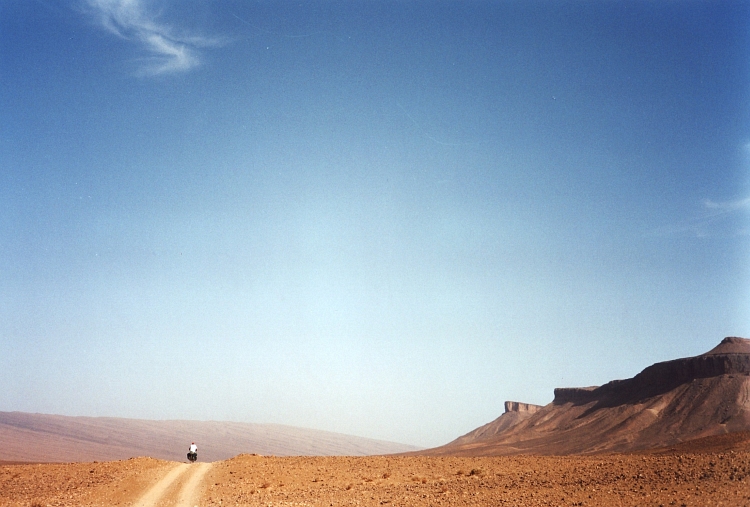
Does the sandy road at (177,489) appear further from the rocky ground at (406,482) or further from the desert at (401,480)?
the rocky ground at (406,482)

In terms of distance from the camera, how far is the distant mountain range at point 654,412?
273 feet

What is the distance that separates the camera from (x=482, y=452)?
97.4 metres

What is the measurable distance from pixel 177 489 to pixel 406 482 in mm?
11107

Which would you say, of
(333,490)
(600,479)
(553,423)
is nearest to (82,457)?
(553,423)

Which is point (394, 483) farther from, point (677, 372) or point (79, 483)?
point (677, 372)

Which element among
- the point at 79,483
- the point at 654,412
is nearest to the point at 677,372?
the point at 654,412

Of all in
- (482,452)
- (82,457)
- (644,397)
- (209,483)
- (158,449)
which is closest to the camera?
(209,483)

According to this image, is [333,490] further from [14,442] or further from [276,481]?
[14,442]

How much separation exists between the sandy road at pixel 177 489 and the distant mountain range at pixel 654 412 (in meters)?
66.5

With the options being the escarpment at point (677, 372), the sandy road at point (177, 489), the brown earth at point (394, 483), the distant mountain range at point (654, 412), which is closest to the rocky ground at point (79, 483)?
the brown earth at point (394, 483)

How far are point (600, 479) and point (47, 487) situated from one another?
26.5 m

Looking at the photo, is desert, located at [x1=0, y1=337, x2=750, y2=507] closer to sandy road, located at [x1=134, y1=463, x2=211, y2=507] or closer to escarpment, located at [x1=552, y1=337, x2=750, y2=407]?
sandy road, located at [x1=134, y1=463, x2=211, y2=507]

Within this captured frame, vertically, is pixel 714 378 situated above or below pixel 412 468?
above

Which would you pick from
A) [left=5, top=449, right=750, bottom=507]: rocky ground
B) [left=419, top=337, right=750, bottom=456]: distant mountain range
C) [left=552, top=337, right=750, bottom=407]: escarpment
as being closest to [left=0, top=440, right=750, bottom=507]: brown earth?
[left=5, top=449, right=750, bottom=507]: rocky ground
